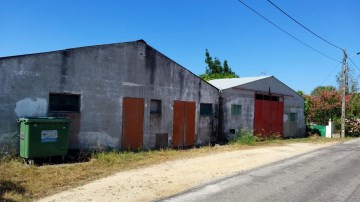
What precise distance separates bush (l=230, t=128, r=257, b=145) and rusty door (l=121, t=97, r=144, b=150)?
21.6 ft

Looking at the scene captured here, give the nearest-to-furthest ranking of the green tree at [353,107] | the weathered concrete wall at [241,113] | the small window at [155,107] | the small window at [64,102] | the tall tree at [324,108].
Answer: the small window at [64,102], the small window at [155,107], the weathered concrete wall at [241,113], the tall tree at [324,108], the green tree at [353,107]

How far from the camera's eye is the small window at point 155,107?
16541 millimetres

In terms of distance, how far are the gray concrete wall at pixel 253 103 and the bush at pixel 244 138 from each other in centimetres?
34

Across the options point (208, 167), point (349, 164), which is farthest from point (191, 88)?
point (349, 164)

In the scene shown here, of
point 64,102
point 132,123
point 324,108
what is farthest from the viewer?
point 324,108

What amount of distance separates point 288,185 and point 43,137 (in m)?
7.38

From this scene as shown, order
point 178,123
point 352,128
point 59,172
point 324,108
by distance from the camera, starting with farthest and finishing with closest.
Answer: point 324,108 → point 352,128 → point 178,123 → point 59,172

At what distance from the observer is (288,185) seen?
9.41m

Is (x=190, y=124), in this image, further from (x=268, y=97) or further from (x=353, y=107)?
(x=353, y=107)

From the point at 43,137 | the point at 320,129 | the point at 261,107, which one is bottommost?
the point at 320,129

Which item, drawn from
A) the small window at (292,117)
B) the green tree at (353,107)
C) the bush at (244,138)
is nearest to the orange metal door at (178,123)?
the bush at (244,138)

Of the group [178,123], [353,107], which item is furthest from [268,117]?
[353,107]

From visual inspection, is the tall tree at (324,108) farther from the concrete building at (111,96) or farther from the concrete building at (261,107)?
the concrete building at (111,96)

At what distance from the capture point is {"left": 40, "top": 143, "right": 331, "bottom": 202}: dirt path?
26.6 ft
